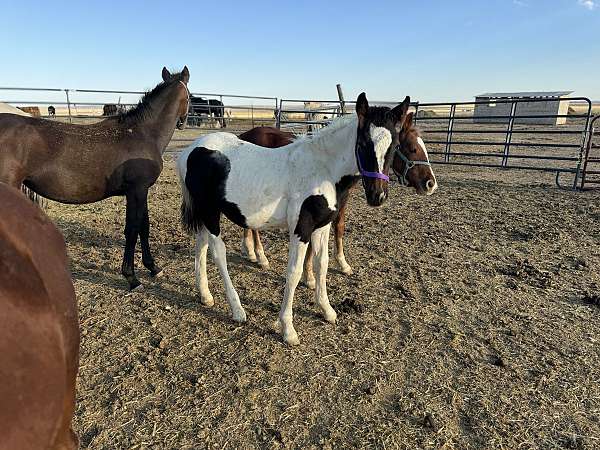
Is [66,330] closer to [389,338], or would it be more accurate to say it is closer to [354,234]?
[389,338]

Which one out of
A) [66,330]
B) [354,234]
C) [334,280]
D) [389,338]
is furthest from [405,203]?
[66,330]

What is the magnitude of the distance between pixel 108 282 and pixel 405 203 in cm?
509

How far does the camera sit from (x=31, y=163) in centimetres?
328

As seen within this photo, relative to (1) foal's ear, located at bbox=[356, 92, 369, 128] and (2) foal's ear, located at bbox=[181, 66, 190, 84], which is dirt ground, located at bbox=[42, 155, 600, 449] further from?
(2) foal's ear, located at bbox=[181, 66, 190, 84]

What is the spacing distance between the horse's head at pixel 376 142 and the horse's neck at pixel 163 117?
2.28 metres

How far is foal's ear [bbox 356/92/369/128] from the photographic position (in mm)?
2589

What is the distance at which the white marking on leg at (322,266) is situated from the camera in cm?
314

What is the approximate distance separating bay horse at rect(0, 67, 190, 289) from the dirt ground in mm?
870

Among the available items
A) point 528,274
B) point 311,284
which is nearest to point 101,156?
point 311,284

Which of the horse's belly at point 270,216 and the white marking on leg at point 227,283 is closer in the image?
the horse's belly at point 270,216

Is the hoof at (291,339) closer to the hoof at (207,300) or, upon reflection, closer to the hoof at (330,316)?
the hoof at (330,316)

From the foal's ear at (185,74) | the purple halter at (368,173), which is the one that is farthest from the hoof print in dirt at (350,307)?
the foal's ear at (185,74)

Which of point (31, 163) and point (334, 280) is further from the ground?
point (31, 163)

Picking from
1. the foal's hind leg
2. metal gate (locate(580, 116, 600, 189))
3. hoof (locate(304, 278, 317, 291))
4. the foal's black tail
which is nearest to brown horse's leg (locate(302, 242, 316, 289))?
hoof (locate(304, 278, 317, 291))
